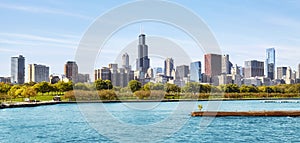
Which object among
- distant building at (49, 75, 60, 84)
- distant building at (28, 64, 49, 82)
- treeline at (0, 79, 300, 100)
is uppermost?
distant building at (28, 64, 49, 82)

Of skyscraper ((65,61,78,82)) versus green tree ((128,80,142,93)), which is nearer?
skyscraper ((65,61,78,82))

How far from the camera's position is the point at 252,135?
83.9ft

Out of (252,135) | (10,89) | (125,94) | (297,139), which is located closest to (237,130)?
(252,135)

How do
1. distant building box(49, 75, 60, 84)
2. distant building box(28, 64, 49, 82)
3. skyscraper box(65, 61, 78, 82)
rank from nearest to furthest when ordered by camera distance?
1. skyscraper box(65, 61, 78, 82)
2. distant building box(49, 75, 60, 84)
3. distant building box(28, 64, 49, 82)

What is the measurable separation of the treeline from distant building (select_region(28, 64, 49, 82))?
229 feet

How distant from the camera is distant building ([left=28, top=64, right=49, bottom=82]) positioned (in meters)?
156

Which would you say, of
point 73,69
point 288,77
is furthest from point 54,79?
point 288,77

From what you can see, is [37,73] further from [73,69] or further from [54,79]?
[73,69]

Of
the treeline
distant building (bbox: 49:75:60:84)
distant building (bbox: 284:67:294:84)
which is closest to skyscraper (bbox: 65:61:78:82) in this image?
the treeline

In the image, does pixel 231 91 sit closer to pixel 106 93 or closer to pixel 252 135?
pixel 106 93

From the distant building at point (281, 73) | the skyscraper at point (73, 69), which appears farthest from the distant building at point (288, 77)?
the skyscraper at point (73, 69)

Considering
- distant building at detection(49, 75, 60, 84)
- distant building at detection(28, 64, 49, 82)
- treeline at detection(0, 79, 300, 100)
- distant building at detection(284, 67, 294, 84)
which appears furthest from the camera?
distant building at detection(284, 67, 294, 84)

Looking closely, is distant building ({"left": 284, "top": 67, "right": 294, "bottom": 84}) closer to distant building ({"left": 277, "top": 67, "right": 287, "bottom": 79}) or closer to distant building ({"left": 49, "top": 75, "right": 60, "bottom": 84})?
distant building ({"left": 277, "top": 67, "right": 287, "bottom": 79})

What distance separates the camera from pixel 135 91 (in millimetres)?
67562
